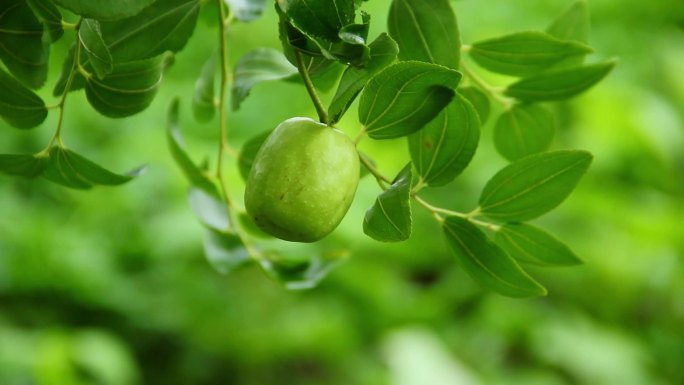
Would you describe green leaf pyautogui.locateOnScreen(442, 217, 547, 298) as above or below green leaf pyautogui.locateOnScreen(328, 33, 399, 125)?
below

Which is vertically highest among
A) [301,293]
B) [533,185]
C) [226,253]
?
[533,185]

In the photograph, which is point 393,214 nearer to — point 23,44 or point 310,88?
point 310,88

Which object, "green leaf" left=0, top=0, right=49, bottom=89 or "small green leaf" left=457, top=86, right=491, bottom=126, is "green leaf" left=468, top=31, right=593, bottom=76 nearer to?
"small green leaf" left=457, top=86, right=491, bottom=126

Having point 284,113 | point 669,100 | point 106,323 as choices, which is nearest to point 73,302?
point 106,323

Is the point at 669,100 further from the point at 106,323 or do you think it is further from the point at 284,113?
the point at 106,323

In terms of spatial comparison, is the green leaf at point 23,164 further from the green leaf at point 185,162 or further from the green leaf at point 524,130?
the green leaf at point 524,130

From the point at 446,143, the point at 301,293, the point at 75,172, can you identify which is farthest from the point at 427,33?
the point at 301,293

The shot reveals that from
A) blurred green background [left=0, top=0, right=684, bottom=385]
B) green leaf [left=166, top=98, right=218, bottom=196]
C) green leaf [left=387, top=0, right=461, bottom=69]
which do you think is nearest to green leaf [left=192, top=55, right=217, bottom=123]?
green leaf [left=166, top=98, right=218, bottom=196]
